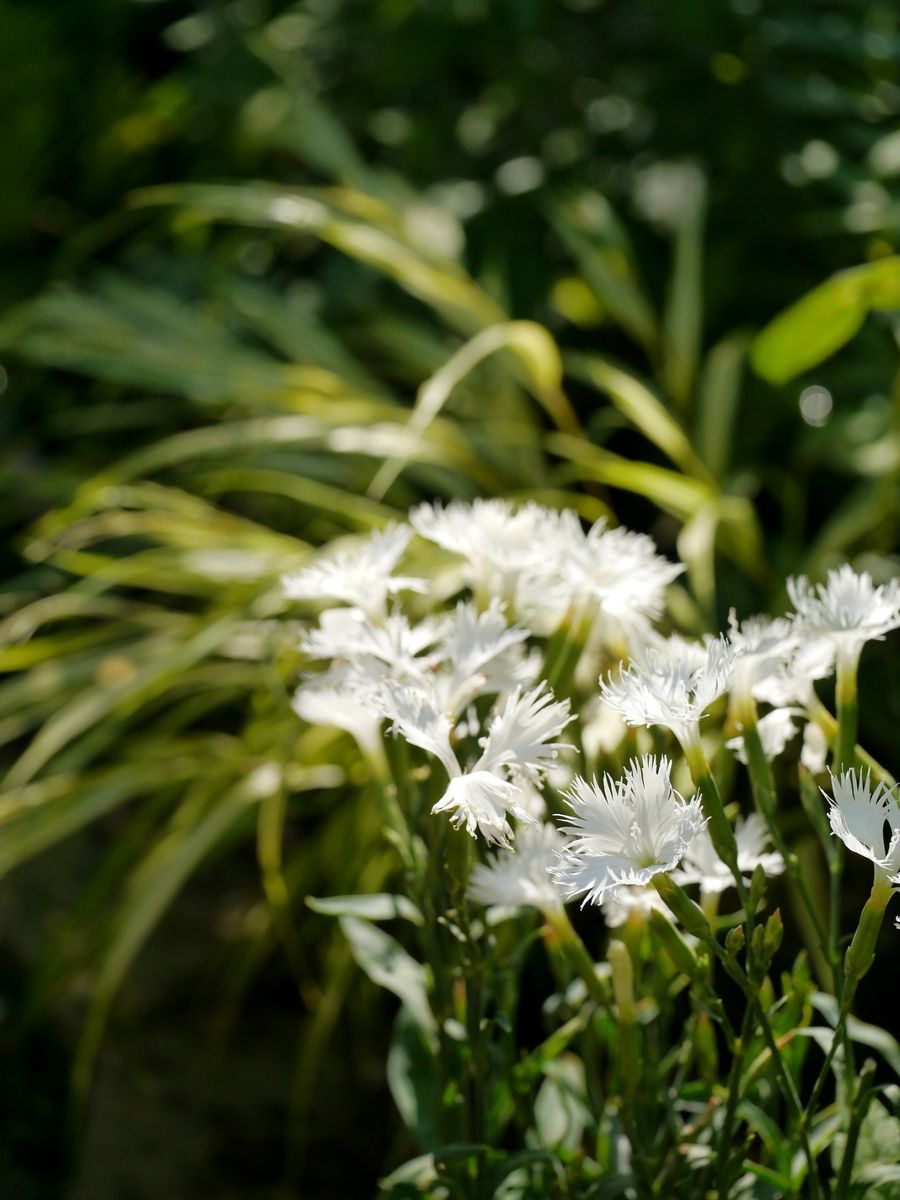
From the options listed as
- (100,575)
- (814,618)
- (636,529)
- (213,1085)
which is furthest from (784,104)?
(213,1085)

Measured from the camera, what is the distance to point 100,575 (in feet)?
3.72

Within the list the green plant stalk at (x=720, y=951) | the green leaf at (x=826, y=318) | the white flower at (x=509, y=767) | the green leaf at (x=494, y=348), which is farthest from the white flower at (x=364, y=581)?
the green leaf at (x=826, y=318)

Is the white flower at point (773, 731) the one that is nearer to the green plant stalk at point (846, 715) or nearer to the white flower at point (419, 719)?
the green plant stalk at point (846, 715)

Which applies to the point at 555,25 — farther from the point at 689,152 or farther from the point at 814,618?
the point at 814,618

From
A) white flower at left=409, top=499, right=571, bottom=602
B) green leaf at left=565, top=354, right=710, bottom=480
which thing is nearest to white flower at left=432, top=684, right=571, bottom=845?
white flower at left=409, top=499, right=571, bottom=602

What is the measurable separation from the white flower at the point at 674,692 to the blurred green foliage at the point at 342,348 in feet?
1.85

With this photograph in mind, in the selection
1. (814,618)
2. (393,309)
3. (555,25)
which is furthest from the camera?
(393,309)

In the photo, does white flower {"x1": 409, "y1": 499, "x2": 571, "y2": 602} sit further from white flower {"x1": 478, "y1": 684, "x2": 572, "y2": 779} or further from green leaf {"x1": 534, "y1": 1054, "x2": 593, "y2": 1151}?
green leaf {"x1": 534, "y1": 1054, "x2": 593, "y2": 1151}

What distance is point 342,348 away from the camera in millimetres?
1574

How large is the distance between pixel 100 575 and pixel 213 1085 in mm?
491

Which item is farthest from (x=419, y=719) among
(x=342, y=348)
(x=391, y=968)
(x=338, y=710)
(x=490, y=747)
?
(x=342, y=348)

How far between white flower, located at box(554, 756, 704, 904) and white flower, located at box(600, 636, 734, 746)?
2 centimetres

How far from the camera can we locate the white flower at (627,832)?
421 mm

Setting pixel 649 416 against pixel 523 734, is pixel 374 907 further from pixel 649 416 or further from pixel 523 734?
pixel 649 416
